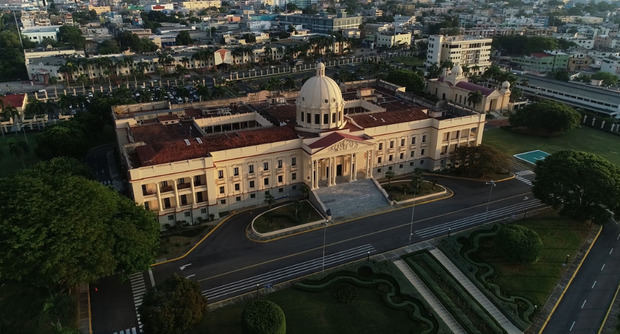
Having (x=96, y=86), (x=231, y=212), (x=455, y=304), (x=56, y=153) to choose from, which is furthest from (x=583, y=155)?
(x=96, y=86)

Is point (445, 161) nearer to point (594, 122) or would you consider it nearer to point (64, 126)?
point (594, 122)

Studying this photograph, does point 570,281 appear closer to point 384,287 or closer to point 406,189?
point 384,287

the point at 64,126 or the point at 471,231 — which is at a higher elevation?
the point at 64,126

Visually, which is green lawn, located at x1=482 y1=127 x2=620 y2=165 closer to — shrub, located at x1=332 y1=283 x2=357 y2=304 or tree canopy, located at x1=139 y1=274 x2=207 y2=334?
shrub, located at x1=332 y1=283 x2=357 y2=304

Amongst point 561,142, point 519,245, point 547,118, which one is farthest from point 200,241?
point 561,142

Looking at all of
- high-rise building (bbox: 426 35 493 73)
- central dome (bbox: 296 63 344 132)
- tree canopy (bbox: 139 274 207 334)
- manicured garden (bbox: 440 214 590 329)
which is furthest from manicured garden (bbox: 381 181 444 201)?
high-rise building (bbox: 426 35 493 73)
